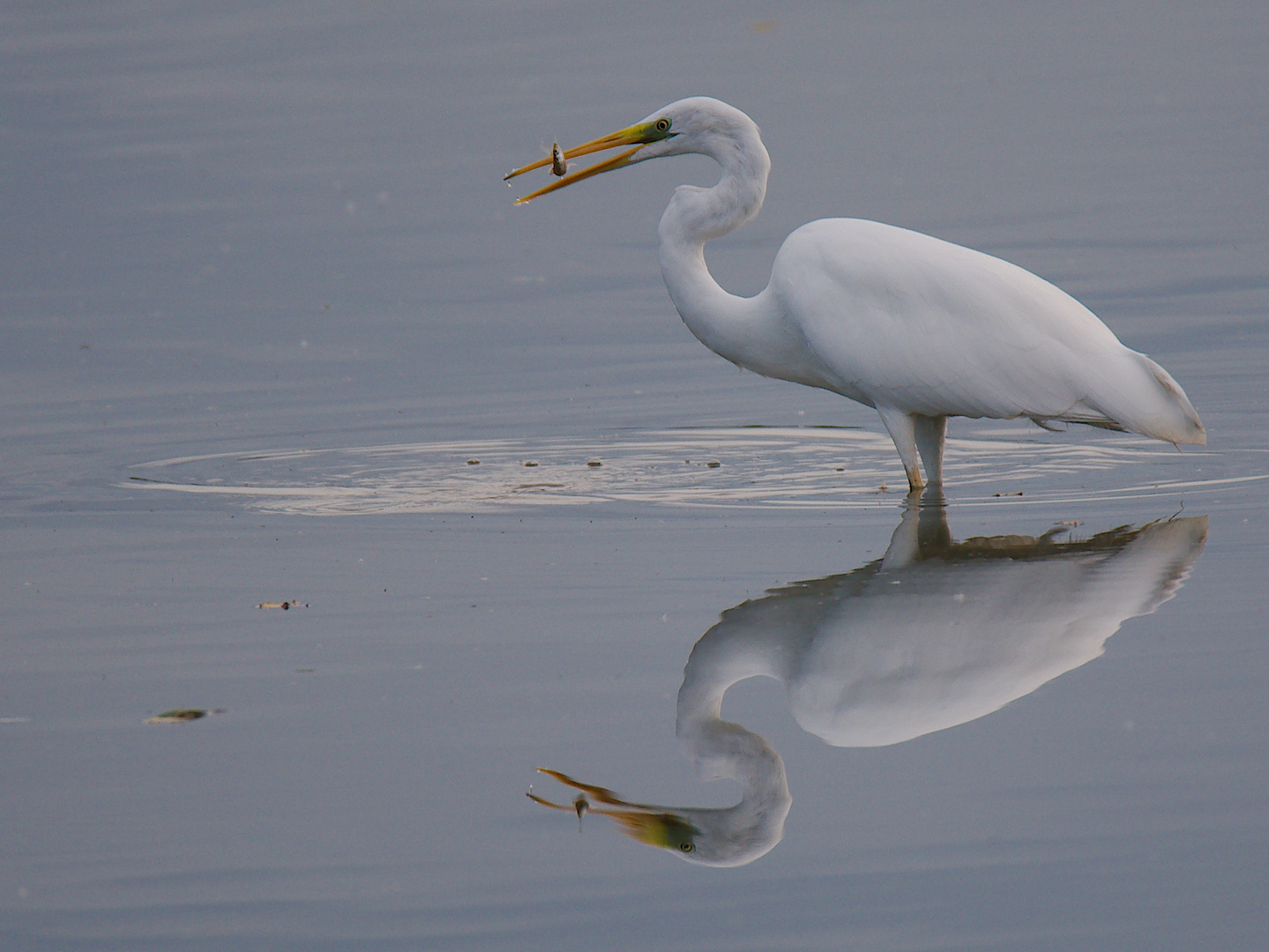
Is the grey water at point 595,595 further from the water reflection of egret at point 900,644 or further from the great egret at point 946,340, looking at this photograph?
the great egret at point 946,340

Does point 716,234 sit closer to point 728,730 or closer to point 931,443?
point 931,443

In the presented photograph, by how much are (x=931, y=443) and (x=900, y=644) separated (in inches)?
98.6

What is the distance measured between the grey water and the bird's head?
1423 millimetres

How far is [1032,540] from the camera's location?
7023 millimetres

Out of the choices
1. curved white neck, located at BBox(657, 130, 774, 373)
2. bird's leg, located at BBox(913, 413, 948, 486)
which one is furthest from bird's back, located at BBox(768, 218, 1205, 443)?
curved white neck, located at BBox(657, 130, 774, 373)

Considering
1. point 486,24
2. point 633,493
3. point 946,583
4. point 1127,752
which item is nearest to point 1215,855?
point 1127,752

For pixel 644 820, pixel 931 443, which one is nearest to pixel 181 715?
pixel 644 820

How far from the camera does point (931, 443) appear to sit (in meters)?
8.09

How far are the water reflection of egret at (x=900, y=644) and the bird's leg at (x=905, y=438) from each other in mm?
590

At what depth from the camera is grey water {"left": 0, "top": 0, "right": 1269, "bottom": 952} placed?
14.1ft

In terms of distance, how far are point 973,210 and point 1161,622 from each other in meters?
9.15

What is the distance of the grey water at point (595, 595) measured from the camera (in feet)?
14.1

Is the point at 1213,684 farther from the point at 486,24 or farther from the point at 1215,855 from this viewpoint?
the point at 486,24

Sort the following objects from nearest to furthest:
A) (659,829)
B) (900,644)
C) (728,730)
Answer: (659,829) < (728,730) < (900,644)
